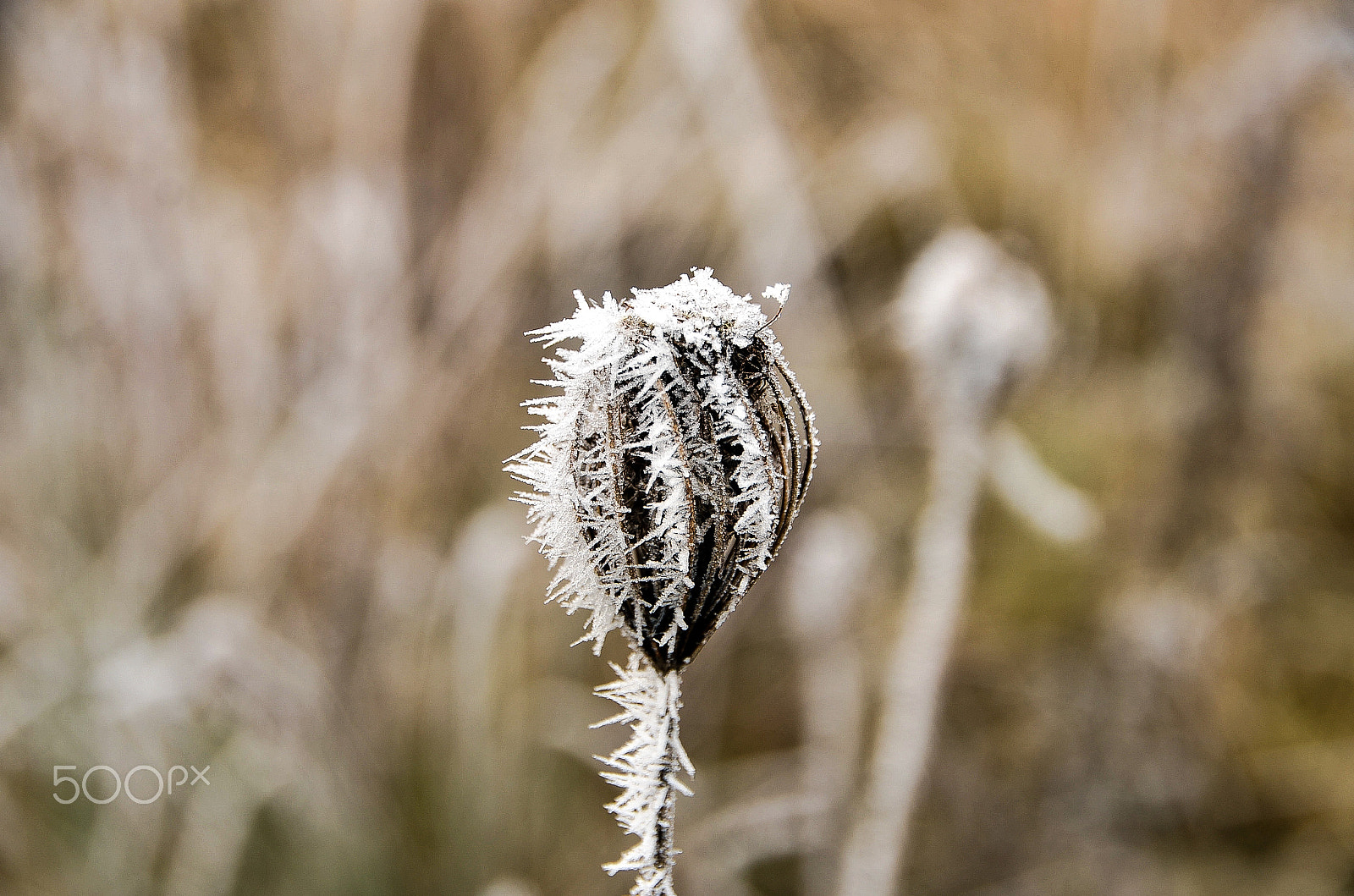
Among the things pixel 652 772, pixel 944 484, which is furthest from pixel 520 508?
pixel 652 772

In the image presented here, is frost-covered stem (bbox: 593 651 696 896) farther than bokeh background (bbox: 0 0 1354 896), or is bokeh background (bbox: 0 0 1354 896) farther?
bokeh background (bbox: 0 0 1354 896)

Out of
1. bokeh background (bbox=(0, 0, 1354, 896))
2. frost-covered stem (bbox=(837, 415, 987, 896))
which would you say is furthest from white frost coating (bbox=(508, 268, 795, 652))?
bokeh background (bbox=(0, 0, 1354, 896))

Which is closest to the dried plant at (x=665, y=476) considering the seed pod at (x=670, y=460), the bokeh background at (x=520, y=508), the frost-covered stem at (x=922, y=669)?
the seed pod at (x=670, y=460)

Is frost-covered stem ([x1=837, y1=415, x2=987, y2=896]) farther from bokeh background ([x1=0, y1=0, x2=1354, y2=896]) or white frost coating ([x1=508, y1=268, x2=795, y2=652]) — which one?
white frost coating ([x1=508, y1=268, x2=795, y2=652])

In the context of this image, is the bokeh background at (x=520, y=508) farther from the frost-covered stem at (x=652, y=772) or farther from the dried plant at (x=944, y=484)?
the frost-covered stem at (x=652, y=772)

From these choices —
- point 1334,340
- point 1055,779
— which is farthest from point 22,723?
point 1334,340

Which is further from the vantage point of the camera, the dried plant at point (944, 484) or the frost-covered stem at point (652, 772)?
the dried plant at point (944, 484)

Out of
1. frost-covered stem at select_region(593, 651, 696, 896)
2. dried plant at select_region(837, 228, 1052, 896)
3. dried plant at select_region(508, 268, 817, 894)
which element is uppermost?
dried plant at select_region(837, 228, 1052, 896)
